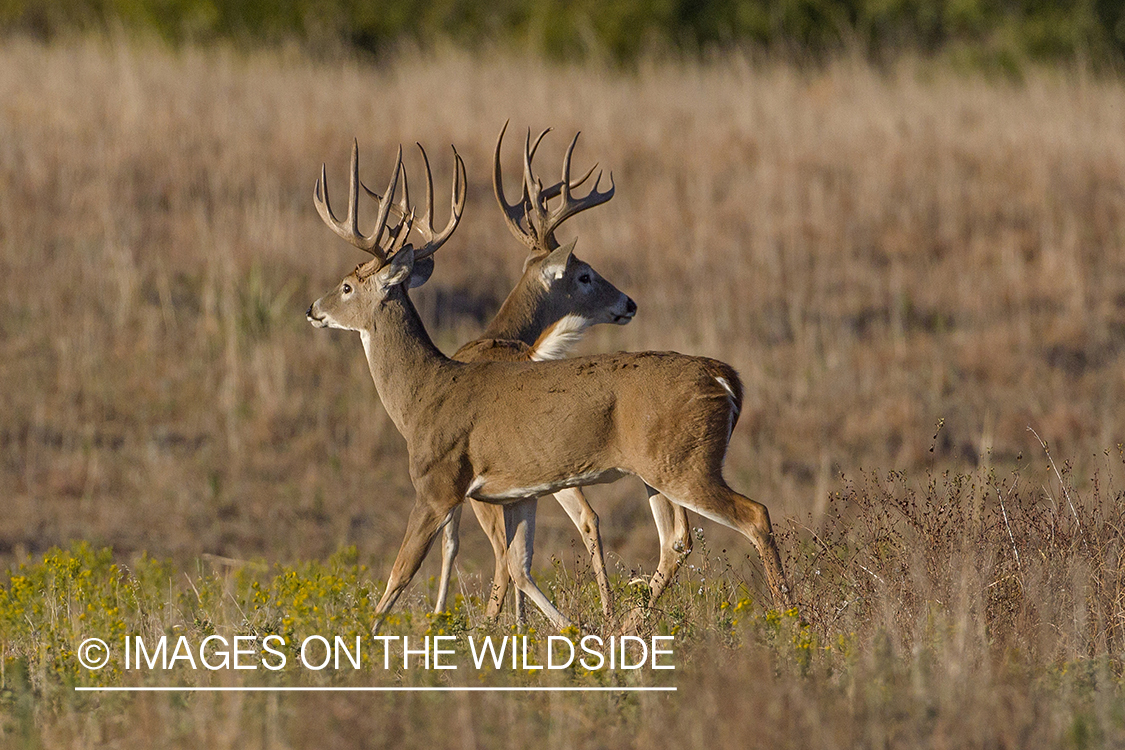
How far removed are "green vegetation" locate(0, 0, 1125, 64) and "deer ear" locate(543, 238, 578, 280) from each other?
1595 centimetres

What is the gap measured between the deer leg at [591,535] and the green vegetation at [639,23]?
1732 cm

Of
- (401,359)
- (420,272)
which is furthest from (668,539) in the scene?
(420,272)

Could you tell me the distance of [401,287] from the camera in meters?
7.26

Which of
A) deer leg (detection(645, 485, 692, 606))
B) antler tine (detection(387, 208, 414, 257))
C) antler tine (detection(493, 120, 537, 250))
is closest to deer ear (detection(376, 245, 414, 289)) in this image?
antler tine (detection(387, 208, 414, 257))

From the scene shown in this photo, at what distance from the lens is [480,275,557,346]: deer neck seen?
8586mm

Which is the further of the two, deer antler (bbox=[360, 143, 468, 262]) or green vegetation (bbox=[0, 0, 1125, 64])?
green vegetation (bbox=[0, 0, 1125, 64])

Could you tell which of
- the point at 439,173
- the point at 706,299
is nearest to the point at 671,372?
the point at 706,299

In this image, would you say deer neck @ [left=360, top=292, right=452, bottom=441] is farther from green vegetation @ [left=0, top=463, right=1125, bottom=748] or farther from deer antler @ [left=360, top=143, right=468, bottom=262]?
green vegetation @ [left=0, top=463, right=1125, bottom=748]

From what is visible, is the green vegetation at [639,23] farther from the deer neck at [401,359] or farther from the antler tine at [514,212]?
the deer neck at [401,359]

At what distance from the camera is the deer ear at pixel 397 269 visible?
708 centimetres

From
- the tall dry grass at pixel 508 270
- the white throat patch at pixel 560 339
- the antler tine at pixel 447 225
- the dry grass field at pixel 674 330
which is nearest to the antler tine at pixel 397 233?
the antler tine at pixel 447 225

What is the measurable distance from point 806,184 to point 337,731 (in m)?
13.8

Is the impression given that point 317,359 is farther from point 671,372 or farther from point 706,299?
point 671,372

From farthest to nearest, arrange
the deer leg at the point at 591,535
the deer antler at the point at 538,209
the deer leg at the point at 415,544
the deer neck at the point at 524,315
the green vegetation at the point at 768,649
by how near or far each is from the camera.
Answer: the deer antler at the point at 538,209 < the deer neck at the point at 524,315 < the deer leg at the point at 591,535 < the deer leg at the point at 415,544 < the green vegetation at the point at 768,649
